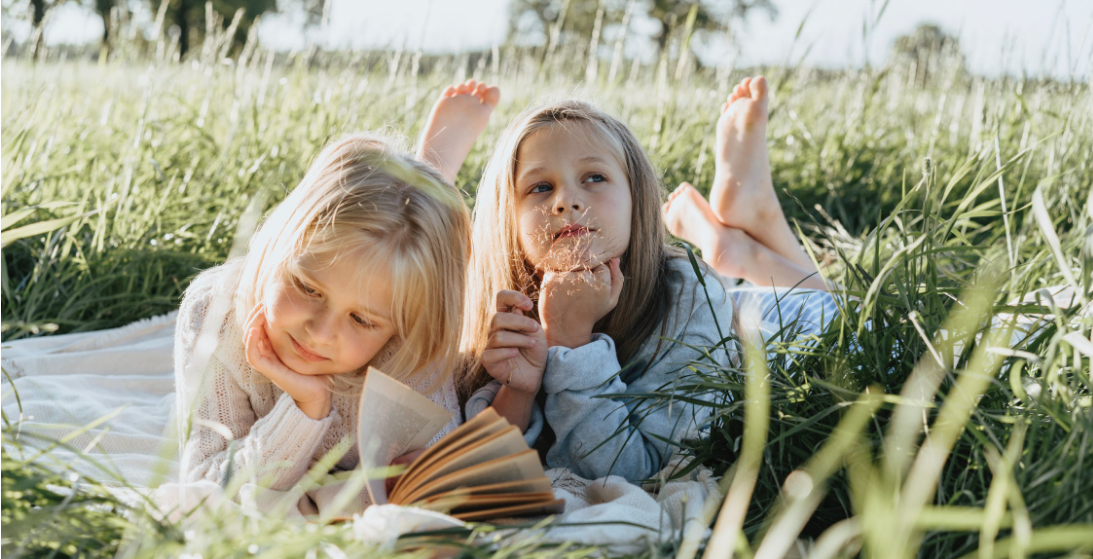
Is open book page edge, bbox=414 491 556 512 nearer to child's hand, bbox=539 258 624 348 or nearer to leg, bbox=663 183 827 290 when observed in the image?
child's hand, bbox=539 258 624 348

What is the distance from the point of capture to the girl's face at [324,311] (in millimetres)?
1504

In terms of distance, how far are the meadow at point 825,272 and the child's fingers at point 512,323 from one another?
0.92 feet

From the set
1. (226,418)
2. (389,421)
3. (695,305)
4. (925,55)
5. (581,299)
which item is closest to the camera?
(389,421)

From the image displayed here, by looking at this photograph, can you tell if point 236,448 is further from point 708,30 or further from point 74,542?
point 708,30

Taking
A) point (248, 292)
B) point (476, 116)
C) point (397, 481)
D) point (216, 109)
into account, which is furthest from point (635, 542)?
point (216, 109)

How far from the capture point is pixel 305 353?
1540mm

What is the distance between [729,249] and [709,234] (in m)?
0.09

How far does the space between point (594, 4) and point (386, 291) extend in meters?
35.7

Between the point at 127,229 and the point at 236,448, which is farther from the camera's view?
the point at 127,229

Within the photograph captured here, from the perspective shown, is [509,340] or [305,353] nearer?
[305,353]

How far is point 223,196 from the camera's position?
3293 millimetres

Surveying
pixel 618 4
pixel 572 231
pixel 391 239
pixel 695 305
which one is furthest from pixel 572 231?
pixel 618 4

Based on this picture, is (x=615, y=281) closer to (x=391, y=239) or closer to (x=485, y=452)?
(x=391, y=239)

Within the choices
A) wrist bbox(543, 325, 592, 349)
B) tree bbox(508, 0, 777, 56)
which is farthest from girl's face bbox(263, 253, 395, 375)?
tree bbox(508, 0, 777, 56)
